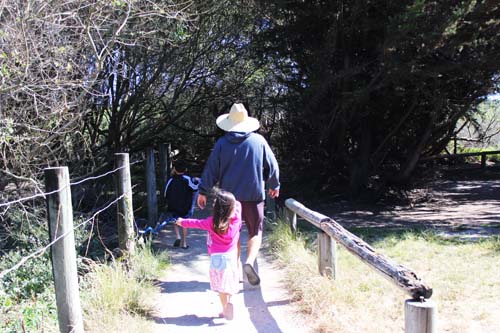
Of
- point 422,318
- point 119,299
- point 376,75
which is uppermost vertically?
point 376,75

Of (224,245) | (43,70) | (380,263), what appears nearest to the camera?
(380,263)

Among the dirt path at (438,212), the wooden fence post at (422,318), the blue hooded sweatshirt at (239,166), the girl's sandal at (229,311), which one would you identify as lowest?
the dirt path at (438,212)

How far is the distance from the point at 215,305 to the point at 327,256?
127 cm

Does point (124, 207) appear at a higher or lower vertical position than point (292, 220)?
higher

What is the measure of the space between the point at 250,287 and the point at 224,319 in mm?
915

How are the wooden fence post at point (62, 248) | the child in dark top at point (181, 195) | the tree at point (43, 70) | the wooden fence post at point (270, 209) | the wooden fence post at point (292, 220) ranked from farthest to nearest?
the wooden fence post at point (270, 209) < the child in dark top at point (181, 195) < the wooden fence post at point (292, 220) < the tree at point (43, 70) < the wooden fence post at point (62, 248)

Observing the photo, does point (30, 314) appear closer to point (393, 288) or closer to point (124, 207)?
point (124, 207)

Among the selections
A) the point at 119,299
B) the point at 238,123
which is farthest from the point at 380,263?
the point at 119,299

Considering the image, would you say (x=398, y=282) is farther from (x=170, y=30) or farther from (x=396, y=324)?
(x=170, y=30)

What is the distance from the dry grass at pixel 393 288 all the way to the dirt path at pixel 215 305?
191mm

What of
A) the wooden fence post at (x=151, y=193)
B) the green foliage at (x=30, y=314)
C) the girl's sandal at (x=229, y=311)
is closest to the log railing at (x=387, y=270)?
the girl's sandal at (x=229, y=311)

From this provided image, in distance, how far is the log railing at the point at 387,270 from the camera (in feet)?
9.33

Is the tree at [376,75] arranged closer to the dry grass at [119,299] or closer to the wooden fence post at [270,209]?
the wooden fence post at [270,209]

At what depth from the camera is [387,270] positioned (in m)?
3.59
